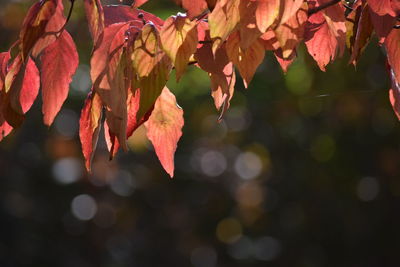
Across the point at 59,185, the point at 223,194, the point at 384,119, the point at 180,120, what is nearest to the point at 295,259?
the point at 223,194

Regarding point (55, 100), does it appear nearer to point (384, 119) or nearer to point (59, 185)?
point (384, 119)

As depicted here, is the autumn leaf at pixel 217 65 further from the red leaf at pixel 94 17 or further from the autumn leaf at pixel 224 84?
the red leaf at pixel 94 17

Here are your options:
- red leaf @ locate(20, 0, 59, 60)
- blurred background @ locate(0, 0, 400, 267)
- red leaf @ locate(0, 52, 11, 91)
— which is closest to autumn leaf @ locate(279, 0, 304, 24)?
red leaf @ locate(20, 0, 59, 60)

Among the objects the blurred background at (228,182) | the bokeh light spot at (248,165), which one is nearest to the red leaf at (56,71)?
the blurred background at (228,182)

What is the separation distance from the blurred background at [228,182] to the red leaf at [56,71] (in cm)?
381

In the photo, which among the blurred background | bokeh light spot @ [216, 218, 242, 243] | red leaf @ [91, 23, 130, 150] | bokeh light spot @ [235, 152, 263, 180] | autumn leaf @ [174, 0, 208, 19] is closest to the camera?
red leaf @ [91, 23, 130, 150]

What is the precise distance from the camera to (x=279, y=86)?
16.8ft

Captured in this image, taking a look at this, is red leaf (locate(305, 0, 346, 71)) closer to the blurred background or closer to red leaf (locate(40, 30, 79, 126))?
red leaf (locate(40, 30, 79, 126))

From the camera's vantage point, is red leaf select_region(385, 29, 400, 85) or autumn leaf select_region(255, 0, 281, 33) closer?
autumn leaf select_region(255, 0, 281, 33)

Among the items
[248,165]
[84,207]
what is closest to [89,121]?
[248,165]

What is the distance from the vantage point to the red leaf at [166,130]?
2.98ft

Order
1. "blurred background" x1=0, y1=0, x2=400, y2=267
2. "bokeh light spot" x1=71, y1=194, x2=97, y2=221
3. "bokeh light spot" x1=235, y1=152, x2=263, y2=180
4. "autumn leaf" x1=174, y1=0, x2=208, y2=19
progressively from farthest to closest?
"bokeh light spot" x1=71, y1=194, x2=97, y2=221, "bokeh light spot" x1=235, y1=152, x2=263, y2=180, "blurred background" x1=0, y1=0, x2=400, y2=267, "autumn leaf" x1=174, y1=0, x2=208, y2=19

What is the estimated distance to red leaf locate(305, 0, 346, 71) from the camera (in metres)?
0.84

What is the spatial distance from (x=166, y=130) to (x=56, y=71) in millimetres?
157
